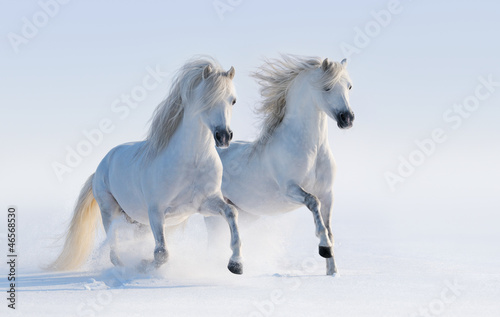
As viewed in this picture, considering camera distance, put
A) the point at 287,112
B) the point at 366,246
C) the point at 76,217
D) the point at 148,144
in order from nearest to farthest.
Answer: the point at 148,144, the point at 287,112, the point at 76,217, the point at 366,246

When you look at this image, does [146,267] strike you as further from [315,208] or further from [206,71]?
[206,71]

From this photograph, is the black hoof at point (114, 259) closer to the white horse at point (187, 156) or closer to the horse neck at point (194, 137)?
the white horse at point (187, 156)

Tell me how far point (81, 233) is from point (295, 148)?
3125 millimetres

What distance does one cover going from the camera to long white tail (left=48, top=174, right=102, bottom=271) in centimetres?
862

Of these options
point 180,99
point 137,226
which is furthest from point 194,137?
point 137,226

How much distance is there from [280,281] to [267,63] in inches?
113

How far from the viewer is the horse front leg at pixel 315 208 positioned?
705 centimetres

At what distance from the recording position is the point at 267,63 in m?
8.44

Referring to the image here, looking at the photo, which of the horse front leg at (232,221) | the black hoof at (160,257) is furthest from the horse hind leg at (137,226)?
the horse front leg at (232,221)

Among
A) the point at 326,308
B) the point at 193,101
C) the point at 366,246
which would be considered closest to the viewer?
the point at 326,308

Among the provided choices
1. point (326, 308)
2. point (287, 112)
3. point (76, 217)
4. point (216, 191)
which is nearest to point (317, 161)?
point (287, 112)

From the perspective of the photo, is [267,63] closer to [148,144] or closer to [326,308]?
[148,144]

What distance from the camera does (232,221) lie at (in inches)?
260

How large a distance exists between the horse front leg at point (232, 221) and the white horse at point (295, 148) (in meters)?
0.99
